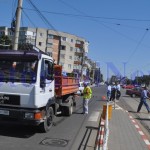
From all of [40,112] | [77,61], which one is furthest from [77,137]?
[77,61]

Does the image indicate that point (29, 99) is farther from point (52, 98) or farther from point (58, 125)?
point (58, 125)

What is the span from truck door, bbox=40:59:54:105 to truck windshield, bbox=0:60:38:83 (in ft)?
1.23

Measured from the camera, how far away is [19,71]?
11.6 m

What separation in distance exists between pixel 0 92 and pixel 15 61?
3.46ft

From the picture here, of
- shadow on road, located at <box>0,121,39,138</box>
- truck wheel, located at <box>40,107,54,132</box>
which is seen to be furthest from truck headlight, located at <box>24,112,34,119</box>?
truck wheel, located at <box>40,107,54,132</box>

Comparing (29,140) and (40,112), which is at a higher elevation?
(40,112)

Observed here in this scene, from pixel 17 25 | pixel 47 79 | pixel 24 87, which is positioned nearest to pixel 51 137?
pixel 24 87

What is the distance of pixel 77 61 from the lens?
12450 centimetres

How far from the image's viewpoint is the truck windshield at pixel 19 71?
11.5 m

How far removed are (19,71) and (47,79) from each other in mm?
1174

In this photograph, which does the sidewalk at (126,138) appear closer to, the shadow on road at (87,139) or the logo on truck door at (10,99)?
the shadow on road at (87,139)

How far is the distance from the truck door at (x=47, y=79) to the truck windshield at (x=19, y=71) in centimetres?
38

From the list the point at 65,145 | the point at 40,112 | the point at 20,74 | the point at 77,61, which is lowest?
the point at 65,145

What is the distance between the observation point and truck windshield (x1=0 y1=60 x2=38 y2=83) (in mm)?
11484
